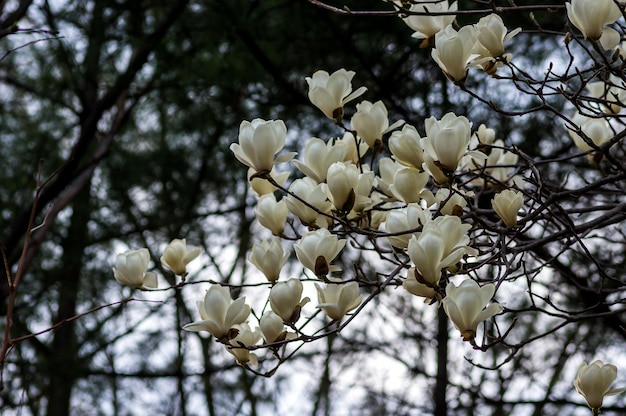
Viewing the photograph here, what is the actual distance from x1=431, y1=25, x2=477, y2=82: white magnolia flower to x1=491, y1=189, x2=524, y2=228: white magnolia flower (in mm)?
166

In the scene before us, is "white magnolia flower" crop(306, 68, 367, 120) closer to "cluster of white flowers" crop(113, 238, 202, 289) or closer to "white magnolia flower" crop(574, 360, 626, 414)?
"cluster of white flowers" crop(113, 238, 202, 289)

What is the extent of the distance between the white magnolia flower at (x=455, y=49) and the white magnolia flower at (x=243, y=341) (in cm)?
43

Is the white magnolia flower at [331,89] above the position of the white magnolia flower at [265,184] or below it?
above

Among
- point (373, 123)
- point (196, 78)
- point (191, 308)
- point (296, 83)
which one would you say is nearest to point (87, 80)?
point (196, 78)

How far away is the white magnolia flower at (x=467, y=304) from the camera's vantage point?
2.85 feet

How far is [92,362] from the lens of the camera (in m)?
3.54

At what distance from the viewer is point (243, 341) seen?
3.43 ft

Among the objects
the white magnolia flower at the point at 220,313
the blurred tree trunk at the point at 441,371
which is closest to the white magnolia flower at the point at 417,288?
the white magnolia flower at the point at 220,313

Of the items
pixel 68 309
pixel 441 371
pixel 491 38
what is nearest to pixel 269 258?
pixel 491 38

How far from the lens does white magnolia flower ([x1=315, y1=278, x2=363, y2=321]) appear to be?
1006 mm

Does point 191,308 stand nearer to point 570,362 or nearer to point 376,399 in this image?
point 376,399

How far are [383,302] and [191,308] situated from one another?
3.03 ft

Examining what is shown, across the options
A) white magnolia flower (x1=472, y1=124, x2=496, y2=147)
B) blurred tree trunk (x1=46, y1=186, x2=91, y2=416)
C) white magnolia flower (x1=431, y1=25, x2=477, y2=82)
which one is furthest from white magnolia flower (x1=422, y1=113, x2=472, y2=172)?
blurred tree trunk (x1=46, y1=186, x2=91, y2=416)

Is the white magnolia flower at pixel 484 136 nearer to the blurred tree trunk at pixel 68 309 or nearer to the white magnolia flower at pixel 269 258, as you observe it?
the white magnolia flower at pixel 269 258
